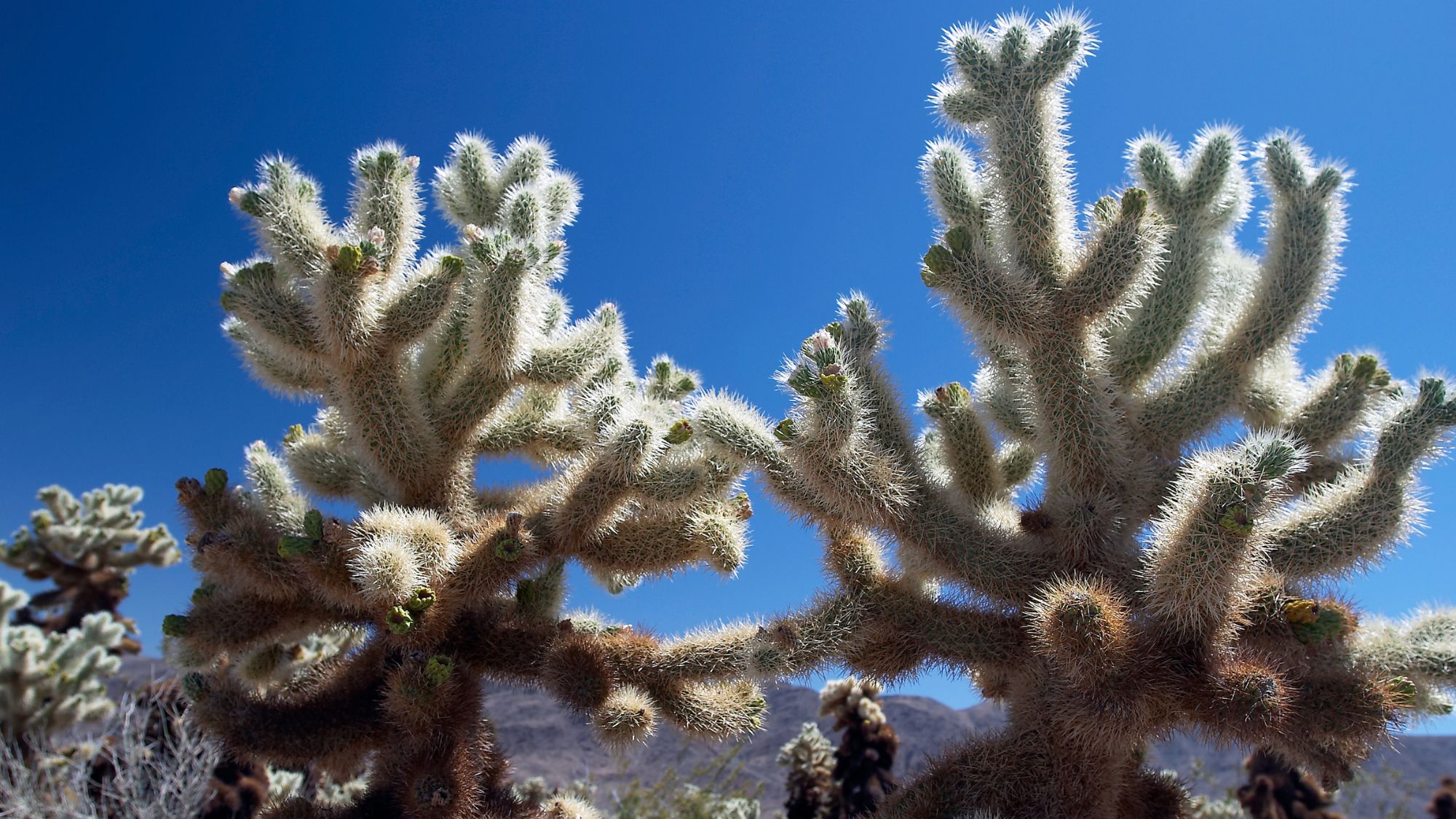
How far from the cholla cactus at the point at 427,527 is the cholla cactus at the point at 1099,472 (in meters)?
0.70

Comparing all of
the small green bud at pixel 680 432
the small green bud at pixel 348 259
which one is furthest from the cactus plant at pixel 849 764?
the small green bud at pixel 348 259

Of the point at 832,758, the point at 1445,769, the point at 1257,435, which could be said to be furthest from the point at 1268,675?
the point at 1445,769

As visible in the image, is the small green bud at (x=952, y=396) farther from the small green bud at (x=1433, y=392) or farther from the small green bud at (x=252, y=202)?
the small green bud at (x=252, y=202)

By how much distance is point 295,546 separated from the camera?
4094 mm

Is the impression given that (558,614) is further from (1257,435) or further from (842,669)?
(1257,435)

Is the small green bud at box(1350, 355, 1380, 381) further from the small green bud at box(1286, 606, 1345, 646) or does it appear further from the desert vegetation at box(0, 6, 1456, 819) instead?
the small green bud at box(1286, 606, 1345, 646)

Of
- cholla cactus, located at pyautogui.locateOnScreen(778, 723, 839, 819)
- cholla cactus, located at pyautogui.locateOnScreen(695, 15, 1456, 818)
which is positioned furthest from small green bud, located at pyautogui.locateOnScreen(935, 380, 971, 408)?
cholla cactus, located at pyautogui.locateOnScreen(778, 723, 839, 819)

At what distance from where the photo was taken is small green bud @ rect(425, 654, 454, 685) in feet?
13.5

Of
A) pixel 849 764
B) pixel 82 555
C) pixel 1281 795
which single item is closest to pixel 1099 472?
pixel 849 764

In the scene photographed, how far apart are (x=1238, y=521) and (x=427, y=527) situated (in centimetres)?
349

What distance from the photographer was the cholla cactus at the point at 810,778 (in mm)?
8258

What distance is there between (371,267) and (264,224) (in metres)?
0.74

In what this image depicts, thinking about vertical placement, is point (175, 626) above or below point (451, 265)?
below

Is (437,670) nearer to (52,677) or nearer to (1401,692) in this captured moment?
(1401,692)
